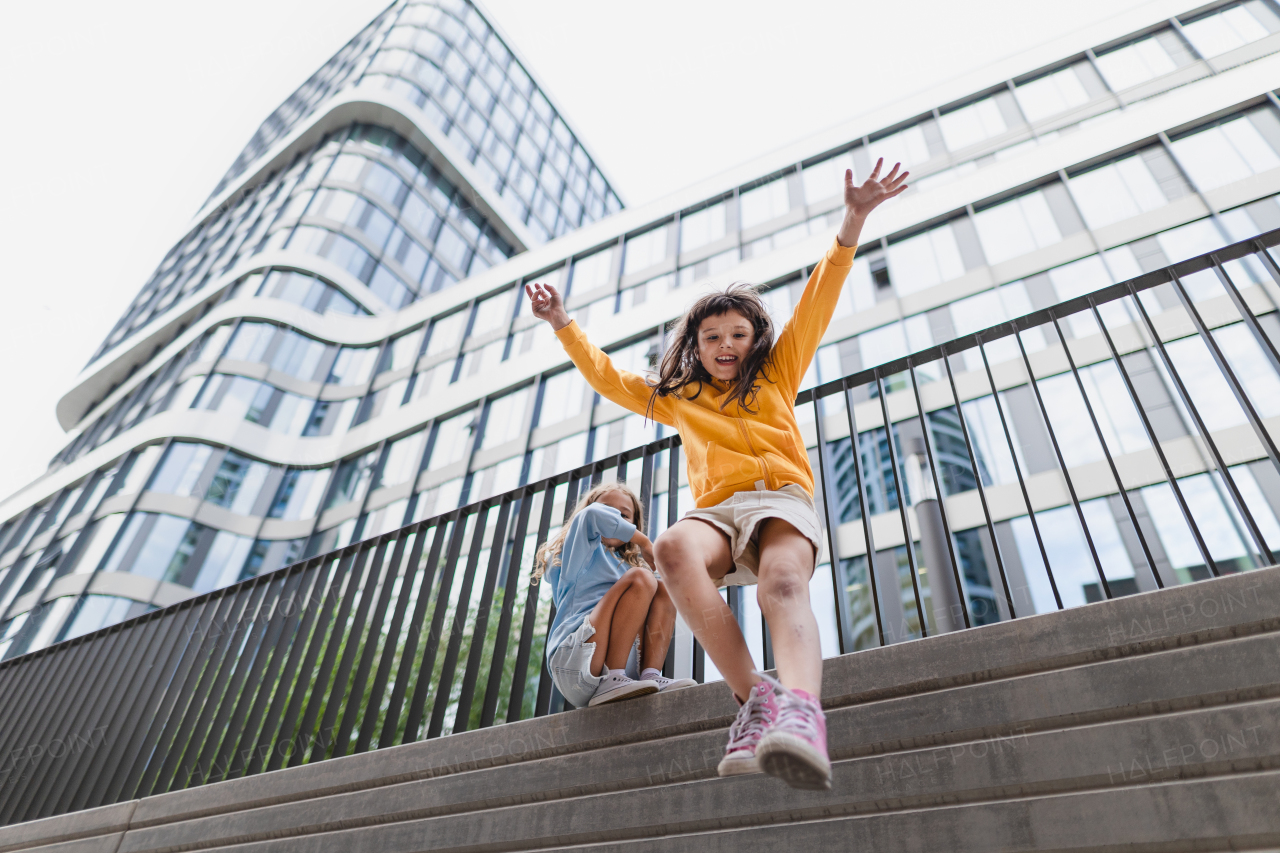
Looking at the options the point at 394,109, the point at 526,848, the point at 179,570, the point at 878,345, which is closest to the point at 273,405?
the point at 179,570

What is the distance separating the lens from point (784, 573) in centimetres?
189

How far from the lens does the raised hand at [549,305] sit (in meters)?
2.69

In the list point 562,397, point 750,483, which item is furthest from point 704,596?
point 562,397

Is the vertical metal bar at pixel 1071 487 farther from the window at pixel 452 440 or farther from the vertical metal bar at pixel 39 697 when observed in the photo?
the window at pixel 452 440

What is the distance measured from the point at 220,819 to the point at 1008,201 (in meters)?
16.4

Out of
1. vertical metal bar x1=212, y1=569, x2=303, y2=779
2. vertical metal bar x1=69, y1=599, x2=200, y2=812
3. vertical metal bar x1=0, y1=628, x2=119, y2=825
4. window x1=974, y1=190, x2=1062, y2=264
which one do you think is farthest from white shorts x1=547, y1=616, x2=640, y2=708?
window x1=974, y1=190, x2=1062, y2=264

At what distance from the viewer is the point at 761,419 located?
2.32 meters

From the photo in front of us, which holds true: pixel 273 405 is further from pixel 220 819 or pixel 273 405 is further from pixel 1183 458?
pixel 1183 458

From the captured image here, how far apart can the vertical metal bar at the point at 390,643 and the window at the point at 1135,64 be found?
1744cm

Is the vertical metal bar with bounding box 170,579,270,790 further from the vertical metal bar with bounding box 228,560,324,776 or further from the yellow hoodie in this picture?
the yellow hoodie

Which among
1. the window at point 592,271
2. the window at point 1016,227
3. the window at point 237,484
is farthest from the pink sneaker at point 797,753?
the window at point 237,484

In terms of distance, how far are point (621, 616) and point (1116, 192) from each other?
601 inches

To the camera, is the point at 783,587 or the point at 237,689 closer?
the point at 783,587

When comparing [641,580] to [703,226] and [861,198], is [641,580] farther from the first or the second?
[703,226]
